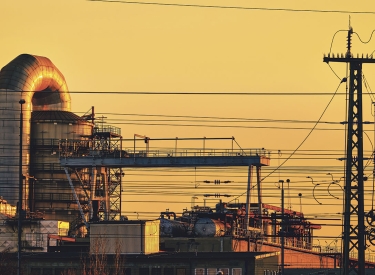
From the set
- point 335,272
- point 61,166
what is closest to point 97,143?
point 61,166

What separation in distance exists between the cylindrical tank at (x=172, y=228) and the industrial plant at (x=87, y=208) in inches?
3.1

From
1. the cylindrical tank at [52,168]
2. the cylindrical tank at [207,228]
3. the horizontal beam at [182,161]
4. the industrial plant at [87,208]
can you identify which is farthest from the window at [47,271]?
the cylindrical tank at [52,168]

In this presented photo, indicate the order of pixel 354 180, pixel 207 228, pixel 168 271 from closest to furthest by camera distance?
pixel 354 180 < pixel 168 271 < pixel 207 228

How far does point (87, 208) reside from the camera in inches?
4306

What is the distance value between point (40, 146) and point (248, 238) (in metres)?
21.6

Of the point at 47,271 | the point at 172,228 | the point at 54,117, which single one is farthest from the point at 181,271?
the point at 54,117

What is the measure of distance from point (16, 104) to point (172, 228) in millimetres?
16547

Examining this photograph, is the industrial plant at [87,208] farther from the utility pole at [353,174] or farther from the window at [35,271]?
the utility pole at [353,174]

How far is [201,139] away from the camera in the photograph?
93.1 meters

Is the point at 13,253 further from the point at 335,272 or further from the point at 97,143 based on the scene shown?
the point at 335,272

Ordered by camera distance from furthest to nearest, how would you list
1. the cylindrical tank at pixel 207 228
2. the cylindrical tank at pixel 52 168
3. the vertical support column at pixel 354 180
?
the cylindrical tank at pixel 52 168 < the cylindrical tank at pixel 207 228 < the vertical support column at pixel 354 180

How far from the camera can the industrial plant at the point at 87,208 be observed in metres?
87.1

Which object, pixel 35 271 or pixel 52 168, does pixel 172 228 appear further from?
pixel 35 271

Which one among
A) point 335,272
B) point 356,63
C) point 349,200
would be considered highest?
point 356,63
